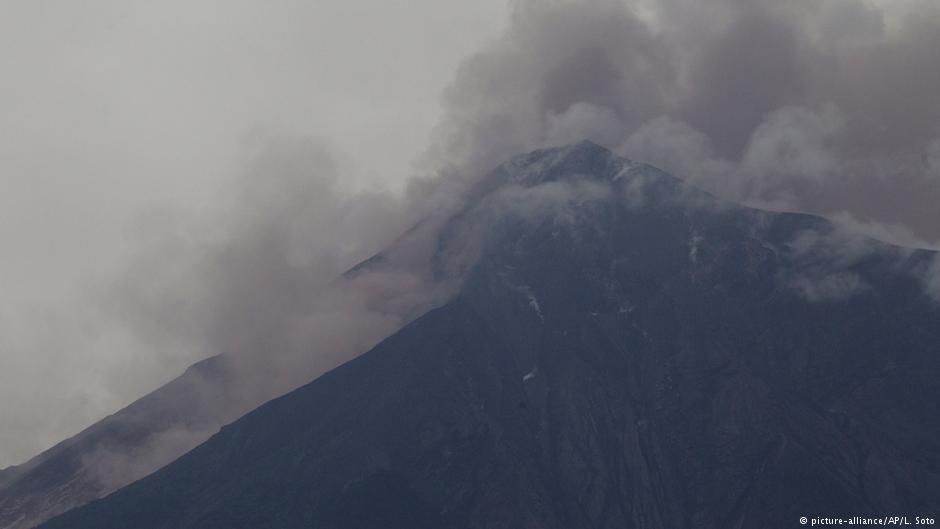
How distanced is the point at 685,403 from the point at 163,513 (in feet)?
216

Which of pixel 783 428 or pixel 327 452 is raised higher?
pixel 327 452

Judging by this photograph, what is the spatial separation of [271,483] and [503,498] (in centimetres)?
2854

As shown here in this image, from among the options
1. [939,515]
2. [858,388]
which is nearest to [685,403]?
[858,388]

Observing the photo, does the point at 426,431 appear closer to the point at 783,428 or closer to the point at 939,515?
the point at 783,428

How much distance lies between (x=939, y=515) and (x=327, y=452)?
7278 centimetres

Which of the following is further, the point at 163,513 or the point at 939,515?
the point at 163,513

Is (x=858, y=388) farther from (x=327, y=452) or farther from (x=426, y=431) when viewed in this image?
(x=327, y=452)

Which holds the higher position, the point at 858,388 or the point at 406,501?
the point at 406,501

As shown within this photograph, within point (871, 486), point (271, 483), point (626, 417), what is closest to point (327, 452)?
point (271, 483)

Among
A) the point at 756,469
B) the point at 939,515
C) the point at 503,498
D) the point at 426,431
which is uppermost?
the point at 426,431

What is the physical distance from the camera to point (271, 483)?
193250 mm

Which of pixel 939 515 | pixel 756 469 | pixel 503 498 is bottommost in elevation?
pixel 939 515

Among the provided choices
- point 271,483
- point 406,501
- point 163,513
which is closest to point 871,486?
point 406,501

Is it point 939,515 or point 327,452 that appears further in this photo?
point 327,452
